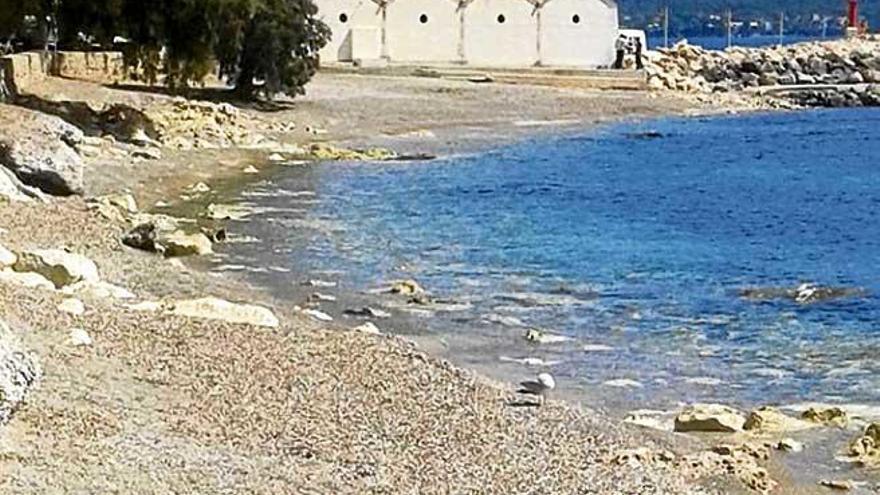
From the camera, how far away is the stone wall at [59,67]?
42.5 metres

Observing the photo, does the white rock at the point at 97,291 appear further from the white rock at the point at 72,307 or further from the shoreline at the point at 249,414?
the white rock at the point at 72,307

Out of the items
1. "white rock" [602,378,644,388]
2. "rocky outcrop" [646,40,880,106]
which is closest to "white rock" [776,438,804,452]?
"white rock" [602,378,644,388]

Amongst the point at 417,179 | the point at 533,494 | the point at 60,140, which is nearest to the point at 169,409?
the point at 533,494

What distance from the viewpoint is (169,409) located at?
12047mm

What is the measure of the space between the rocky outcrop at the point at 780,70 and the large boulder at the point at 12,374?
245 feet

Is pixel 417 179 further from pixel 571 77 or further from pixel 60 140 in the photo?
pixel 571 77

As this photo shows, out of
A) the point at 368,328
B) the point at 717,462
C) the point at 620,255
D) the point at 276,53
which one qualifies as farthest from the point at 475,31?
the point at 717,462

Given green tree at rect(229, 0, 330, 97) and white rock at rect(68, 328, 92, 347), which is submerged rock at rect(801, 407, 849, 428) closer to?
white rock at rect(68, 328, 92, 347)

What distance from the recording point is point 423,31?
8500 centimetres

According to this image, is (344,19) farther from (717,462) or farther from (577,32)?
(717,462)

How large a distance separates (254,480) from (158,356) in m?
3.84

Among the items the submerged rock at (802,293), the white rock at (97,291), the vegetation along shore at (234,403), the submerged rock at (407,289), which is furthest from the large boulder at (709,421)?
the submerged rock at (802,293)

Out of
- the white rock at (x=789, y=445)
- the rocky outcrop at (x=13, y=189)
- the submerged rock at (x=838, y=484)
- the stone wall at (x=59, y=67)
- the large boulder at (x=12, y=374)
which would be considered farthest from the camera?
the stone wall at (x=59, y=67)

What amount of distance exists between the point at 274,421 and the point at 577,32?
76.0 meters
